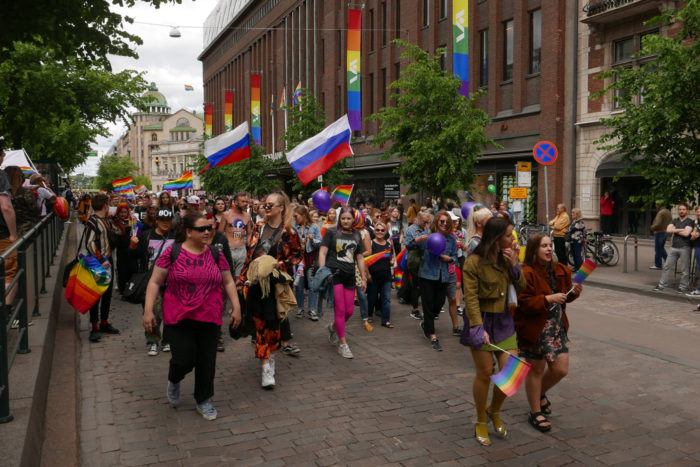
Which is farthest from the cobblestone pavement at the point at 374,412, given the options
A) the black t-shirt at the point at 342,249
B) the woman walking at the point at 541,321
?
the black t-shirt at the point at 342,249

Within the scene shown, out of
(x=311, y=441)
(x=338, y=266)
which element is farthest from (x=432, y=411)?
(x=338, y=266)

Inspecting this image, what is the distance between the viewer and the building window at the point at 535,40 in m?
24.8

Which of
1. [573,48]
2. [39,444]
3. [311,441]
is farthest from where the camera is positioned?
[573,48]

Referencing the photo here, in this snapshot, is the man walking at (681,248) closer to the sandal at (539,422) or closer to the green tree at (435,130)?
the green tree at (435,130)

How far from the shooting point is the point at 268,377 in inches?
239

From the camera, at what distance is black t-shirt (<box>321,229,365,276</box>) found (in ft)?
25.1

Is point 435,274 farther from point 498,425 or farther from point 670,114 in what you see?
point 670,114

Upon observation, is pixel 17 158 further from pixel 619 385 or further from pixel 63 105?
pixel 619 385

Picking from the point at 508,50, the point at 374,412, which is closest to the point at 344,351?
the point at 374,412

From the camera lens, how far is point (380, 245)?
9297mm

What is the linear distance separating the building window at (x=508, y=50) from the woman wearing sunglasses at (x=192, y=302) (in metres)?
23.5

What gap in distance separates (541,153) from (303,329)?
9199 millimetres

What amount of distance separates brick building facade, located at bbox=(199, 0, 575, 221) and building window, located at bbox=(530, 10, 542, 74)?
4 centimetres

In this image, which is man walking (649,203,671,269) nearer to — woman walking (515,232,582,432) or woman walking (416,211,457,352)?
woman walking (416,211,457,352)
